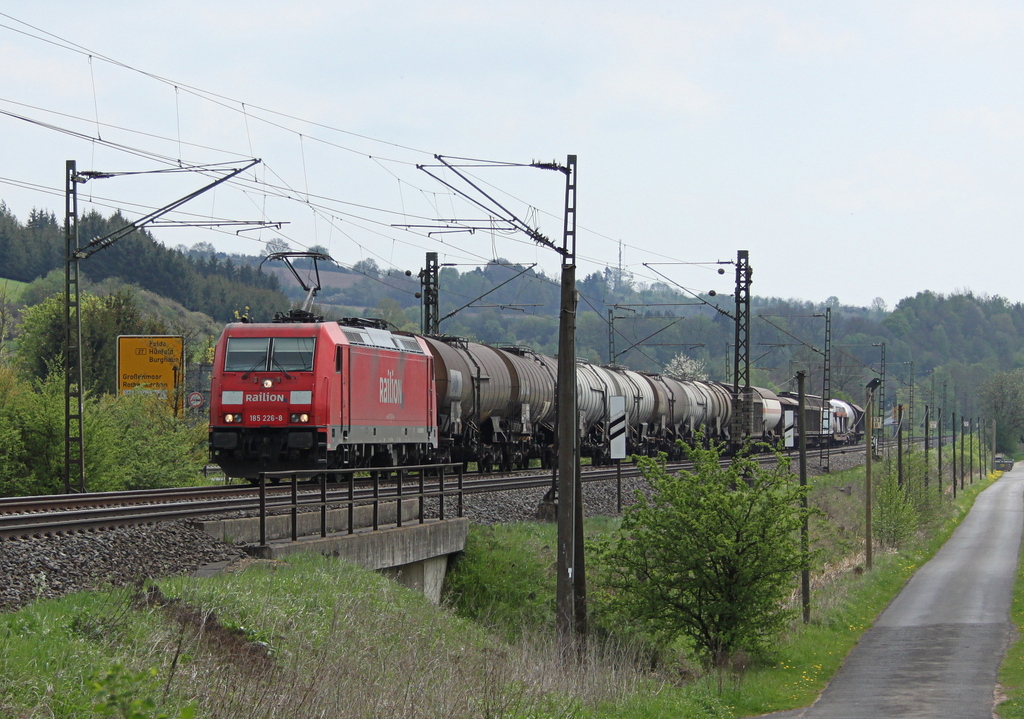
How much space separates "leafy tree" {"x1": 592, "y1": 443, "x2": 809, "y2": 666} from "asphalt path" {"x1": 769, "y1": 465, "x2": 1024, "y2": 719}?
1900 mm

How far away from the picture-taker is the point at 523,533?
22219 mm

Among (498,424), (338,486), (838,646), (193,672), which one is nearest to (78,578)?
(193,672)

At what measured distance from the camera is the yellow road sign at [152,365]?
37531mm

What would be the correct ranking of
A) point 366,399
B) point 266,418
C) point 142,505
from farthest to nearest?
point 366,399 → point 266,418 → point 142,505

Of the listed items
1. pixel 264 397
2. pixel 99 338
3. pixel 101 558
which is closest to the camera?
pixel 101 558

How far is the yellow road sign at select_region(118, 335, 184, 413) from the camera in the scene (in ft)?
123

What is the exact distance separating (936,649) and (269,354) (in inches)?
643

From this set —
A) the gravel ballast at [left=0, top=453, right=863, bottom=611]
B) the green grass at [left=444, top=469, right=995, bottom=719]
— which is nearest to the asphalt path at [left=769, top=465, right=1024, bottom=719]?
the green grass at [left=444, top=469, right=995, bottom=719]

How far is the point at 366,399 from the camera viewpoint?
23.9 metres

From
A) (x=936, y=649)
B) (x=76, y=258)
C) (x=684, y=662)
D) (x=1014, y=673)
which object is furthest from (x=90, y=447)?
(x=1014, y=673)

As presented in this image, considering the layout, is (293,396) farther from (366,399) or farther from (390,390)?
(390,390)

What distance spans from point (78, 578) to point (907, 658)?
18.8 metres

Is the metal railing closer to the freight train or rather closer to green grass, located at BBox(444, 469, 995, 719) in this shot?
green grass, located at BBox(444, 469, 995, 719)

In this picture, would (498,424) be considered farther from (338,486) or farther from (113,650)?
(113,650)
